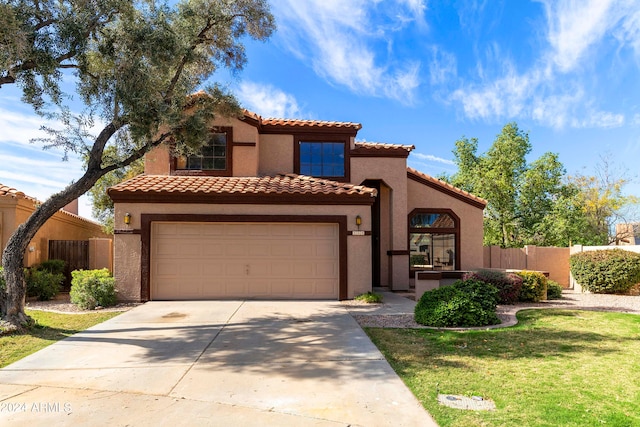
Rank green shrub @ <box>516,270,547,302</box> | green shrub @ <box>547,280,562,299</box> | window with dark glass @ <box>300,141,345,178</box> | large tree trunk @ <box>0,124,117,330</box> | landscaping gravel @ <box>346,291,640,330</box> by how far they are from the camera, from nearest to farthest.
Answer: large tree trunk @ <box>0,124,117,330</box> < landscaping gravel @ <box>346,291,640,330</box> < green shrub @ <box>516,270,547,302</box> < green shrub @ <box>547,280,562,299</box> < window with dark glass @ <box>300,141,345,178</box>

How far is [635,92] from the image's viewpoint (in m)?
24.8

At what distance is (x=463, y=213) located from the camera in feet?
54.4

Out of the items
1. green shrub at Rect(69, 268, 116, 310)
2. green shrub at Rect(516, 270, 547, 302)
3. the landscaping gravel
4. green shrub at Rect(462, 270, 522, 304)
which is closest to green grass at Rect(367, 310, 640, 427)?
the landscaping gravel

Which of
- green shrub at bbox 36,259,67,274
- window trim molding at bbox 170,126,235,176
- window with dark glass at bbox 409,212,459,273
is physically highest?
window trim molding at bbox 170,126,235,176

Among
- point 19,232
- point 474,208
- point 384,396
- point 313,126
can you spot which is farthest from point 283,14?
point 384,396

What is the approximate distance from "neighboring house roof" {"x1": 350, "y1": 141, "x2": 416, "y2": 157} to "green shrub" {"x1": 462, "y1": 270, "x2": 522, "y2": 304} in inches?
209

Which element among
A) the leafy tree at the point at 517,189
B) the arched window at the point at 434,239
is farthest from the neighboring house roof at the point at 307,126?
the leafy tree at the point at 517,189

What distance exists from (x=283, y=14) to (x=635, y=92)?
23.1 m

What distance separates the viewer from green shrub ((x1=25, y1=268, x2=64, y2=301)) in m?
13.1

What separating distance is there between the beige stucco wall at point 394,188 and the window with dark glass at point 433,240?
0.89 meters

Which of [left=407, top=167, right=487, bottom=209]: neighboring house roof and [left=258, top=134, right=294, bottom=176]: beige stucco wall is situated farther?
[left=407, top=167, right=487, bottom=209]: neighboring house roof

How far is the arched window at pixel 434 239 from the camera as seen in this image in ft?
53.6

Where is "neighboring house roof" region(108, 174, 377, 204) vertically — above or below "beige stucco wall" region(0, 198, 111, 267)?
above

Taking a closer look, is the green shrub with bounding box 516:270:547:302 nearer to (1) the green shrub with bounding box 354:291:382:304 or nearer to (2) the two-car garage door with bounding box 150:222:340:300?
(1) the green shrub with bounding box 354:291:382:304
